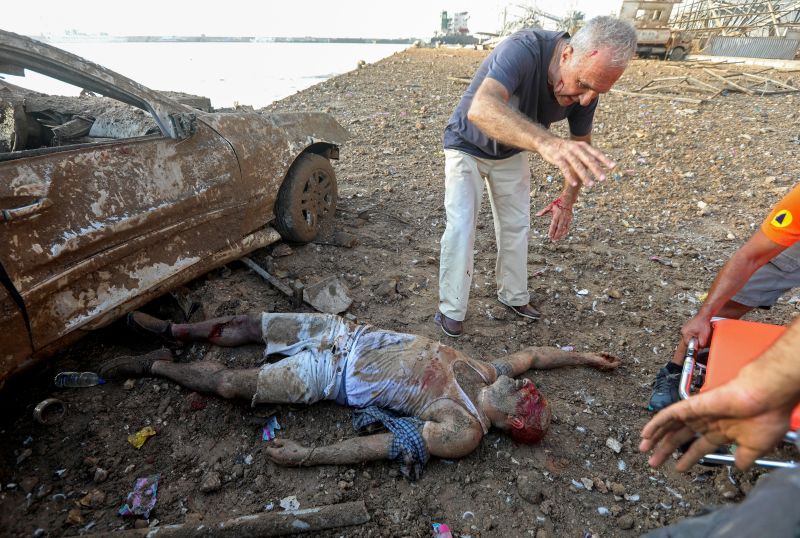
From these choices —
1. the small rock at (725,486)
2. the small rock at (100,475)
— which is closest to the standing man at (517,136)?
the small rock at (725,486)

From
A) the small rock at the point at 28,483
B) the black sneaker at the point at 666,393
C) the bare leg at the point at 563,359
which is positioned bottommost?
the small rock at the point at 28,483

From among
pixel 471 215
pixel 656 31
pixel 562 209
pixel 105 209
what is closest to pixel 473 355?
pixel 471 215

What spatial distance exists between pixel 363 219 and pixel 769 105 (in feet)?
27.3

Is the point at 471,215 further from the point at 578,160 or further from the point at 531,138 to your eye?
the point at 578,160

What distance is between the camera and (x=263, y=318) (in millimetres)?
2662

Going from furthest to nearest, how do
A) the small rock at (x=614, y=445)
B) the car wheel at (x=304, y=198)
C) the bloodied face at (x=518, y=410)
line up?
the car wheel at (x=304, y=198) → the small rock at (x=614, y=445) → the bloodied face at (x=518, y=410)

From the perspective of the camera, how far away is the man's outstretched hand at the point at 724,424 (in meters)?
1.04

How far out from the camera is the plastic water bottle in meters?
2.41

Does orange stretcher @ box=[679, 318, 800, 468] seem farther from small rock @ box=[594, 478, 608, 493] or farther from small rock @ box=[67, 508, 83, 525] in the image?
small rock @ box=[67, 508, 83, 525]

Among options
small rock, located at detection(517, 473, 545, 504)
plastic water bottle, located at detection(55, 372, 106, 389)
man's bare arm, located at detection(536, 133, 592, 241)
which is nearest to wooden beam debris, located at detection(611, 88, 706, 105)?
man's bare arm, located at detection(536, 133, 592, 241)

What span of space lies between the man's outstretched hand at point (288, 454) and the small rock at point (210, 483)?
0.24 metres

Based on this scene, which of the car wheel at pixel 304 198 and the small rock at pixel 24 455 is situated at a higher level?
the car wheel at pixel 304 198

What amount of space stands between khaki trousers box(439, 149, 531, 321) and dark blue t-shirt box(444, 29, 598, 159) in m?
0.10

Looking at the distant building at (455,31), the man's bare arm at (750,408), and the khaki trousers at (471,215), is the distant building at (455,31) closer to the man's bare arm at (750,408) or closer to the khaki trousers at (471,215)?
the khaki trousers at (471,215)
